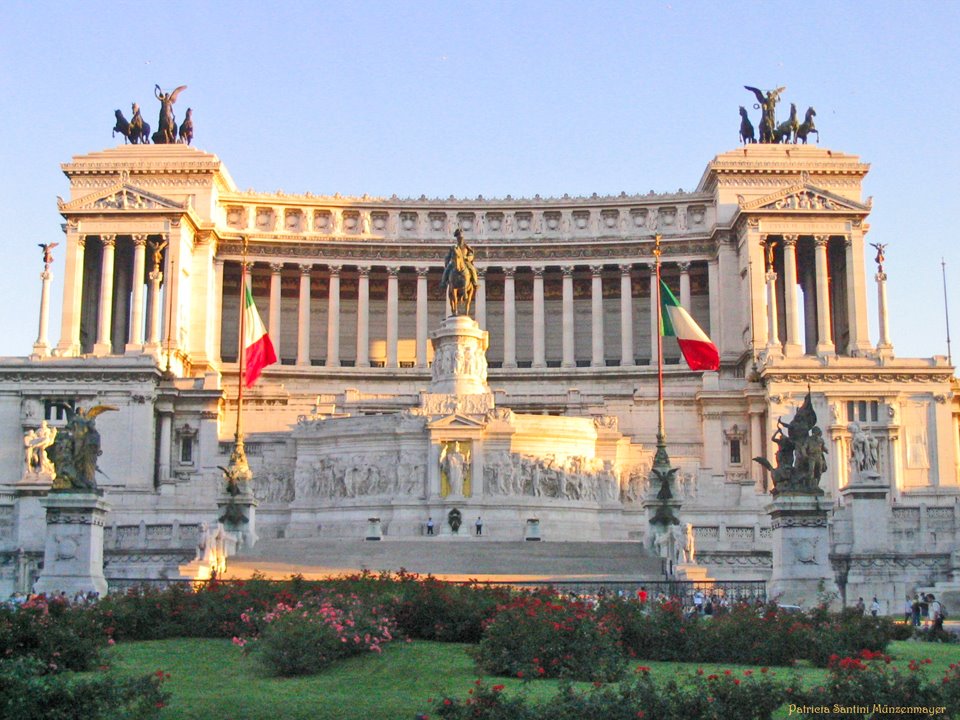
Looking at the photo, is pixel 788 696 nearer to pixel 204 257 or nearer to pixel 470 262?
pixel 470 262

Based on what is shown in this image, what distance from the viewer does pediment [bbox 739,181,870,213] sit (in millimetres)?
83250

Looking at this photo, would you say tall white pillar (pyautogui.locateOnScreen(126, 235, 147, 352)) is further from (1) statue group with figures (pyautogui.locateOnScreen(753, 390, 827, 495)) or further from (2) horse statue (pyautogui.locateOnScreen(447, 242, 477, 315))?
(1) statue group with figures (pyautogui.locateOnScreen(753, 390, 827, 495))

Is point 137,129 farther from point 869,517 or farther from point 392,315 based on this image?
point 869,517

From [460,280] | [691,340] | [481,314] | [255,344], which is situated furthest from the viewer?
[481,314]

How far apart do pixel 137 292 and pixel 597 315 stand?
100 ft

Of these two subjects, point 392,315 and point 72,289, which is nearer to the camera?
point 72,289

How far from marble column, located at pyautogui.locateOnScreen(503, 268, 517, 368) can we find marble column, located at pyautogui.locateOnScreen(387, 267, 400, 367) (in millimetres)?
7536

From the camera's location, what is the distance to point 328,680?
21.7 meters

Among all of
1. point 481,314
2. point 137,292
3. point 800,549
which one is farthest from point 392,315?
point 800,549

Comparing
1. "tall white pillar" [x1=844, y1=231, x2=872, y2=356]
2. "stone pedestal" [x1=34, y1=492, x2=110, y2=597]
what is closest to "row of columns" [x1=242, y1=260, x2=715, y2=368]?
"tall white pillar" [x1=844, y1=231, x2=872, y2=356]

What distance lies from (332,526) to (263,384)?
24574 mm

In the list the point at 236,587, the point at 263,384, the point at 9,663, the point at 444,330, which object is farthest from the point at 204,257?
the point at 9,663

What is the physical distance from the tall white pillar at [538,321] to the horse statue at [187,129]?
84.9 feet

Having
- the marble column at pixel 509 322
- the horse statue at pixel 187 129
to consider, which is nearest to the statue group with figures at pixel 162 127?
the horse statue at pixel 187 129
